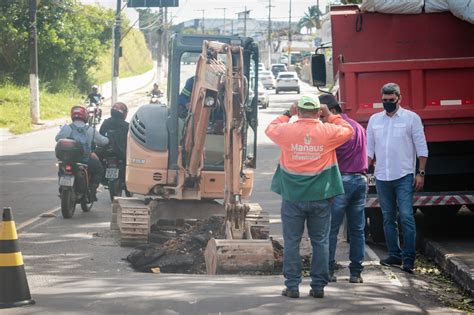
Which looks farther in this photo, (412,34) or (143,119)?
(143,119)

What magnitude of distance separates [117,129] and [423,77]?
21.4ft

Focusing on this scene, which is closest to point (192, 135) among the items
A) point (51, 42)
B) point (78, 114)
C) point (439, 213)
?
point (78, 114)

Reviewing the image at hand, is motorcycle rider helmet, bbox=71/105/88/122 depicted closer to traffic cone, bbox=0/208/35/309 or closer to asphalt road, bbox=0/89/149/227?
asphalt road, bbox=0/89/149/227

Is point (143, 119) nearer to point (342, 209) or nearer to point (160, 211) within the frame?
point (160, 211)

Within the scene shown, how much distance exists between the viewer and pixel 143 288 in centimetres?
922

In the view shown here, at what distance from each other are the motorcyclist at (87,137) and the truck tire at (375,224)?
5.12m

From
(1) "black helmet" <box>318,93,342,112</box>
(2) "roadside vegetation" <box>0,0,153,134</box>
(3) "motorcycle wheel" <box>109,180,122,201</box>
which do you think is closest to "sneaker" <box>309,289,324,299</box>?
(1) "black helmet" <box>318,93,342,112</box>

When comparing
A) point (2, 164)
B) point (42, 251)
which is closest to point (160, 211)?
point (42, 251)

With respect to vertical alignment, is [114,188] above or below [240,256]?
above

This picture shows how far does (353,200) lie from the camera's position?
1012 centimetres

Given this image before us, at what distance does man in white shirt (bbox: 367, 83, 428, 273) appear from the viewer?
36.2 ft

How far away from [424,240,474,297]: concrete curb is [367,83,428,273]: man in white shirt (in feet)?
1.46

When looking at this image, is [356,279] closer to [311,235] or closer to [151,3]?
[311,235]

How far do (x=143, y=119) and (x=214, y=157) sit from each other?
1.18m
